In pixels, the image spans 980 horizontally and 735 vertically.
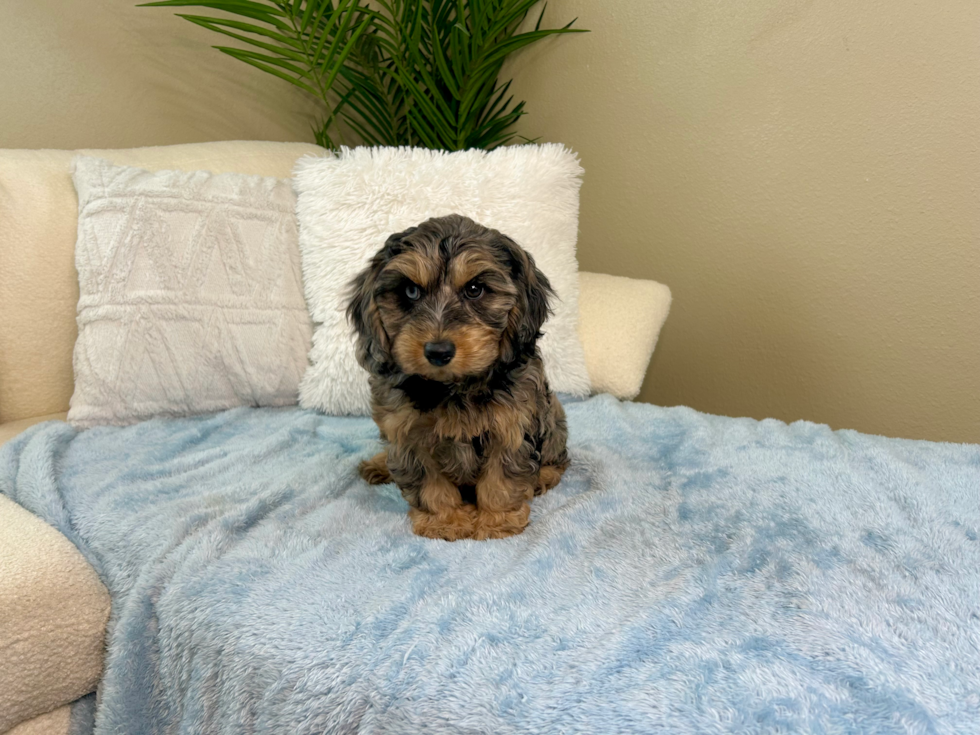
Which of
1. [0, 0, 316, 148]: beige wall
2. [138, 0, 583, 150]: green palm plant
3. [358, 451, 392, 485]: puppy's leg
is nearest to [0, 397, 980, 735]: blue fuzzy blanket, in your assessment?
[358, 451, 392, 485]: puppy's leg

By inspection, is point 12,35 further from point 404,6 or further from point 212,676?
point 212,676

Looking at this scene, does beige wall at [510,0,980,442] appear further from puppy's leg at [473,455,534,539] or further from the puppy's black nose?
the puppy's black nose

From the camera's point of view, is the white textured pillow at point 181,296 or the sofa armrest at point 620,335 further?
the sofa armrest at point 620,335

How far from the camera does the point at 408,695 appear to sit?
1200 millimetres

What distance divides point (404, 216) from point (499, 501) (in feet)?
4.42

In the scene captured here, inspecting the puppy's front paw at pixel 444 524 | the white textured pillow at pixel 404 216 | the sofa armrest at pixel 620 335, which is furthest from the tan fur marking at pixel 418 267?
the sofa armrest at pixel 620 335

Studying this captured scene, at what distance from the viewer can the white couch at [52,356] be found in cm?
155

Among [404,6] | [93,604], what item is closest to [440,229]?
[93,604]

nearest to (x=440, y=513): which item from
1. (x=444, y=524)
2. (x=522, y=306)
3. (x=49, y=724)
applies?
(x=444, y=524)

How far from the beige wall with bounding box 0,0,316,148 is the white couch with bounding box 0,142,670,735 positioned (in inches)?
19.6

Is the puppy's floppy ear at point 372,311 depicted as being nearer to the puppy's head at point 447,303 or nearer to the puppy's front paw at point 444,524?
the puppy's head at point 447,303

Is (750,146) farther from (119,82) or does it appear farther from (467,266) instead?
(119,82)

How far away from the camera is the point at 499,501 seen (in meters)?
1.83

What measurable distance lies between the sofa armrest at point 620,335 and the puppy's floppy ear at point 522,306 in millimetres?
1099
